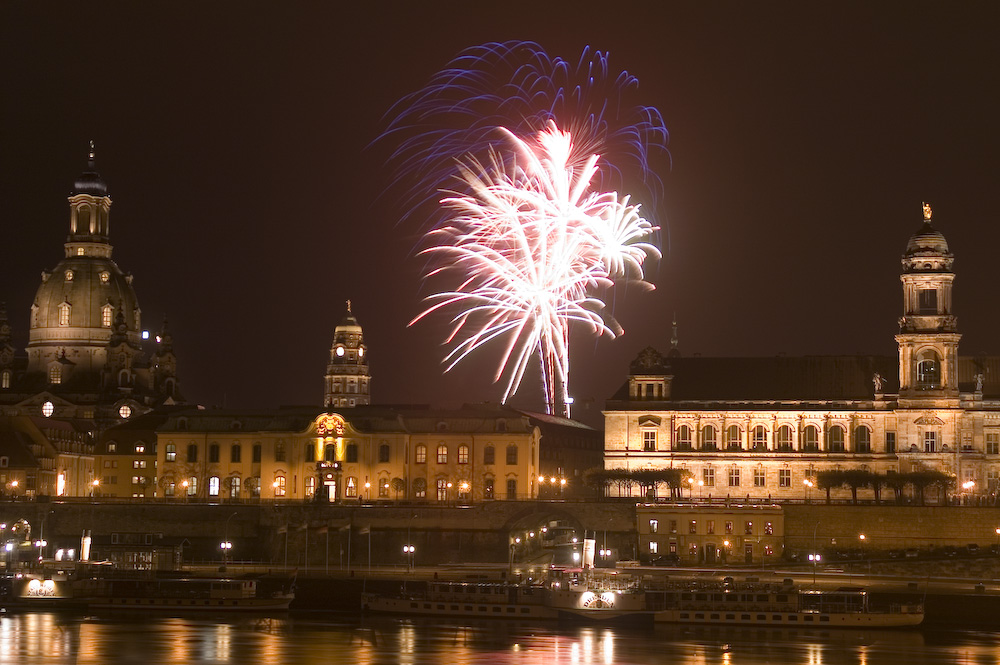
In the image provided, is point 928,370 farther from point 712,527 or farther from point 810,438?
point 712,527

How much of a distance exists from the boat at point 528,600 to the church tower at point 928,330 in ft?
119

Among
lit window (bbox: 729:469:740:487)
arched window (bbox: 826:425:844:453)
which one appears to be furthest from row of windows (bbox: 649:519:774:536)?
arched window (bbox: 826:425:844:453)

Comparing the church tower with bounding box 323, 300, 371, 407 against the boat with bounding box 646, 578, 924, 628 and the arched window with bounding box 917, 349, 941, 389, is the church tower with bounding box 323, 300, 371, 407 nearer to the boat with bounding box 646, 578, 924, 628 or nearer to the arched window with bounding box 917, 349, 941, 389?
the arched window with bounding box 917, 349, 941, 389

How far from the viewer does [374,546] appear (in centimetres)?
10475

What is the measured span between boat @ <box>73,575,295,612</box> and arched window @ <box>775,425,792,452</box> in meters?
42.9

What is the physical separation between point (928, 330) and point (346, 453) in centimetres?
4177

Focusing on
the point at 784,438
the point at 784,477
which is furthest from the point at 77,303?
the point at 784,477

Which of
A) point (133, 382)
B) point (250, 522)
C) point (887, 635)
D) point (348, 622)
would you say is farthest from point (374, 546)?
point (133, 382)

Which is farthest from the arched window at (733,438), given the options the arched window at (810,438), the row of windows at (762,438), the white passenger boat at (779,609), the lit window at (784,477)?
the white passenger boat at (779,609)

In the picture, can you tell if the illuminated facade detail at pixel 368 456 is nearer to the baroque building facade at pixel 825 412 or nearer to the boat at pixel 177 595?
the baroque building facade at pixel 825 412

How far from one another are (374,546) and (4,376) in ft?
224

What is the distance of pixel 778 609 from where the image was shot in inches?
3115

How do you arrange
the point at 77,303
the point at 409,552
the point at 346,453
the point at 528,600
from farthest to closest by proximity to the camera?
the point at 77,303
the point at 346,453
the point at 409,552
the point at 528,600

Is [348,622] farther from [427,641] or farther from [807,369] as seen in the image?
[807,369]
